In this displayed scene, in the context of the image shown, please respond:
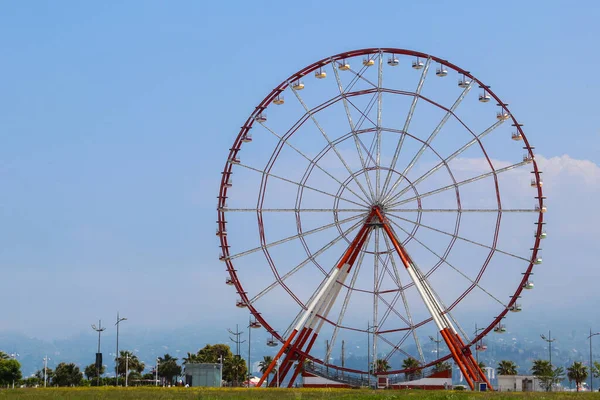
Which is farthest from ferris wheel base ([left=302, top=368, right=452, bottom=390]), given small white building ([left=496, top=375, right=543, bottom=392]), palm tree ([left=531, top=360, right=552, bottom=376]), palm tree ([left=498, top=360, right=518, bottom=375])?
palm tree ([left=498, top=360, right=518, bottom=375])

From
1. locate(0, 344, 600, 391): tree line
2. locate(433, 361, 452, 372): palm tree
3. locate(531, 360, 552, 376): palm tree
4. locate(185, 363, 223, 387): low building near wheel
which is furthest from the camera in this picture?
locate(531, 360, 552, 376): palm tree

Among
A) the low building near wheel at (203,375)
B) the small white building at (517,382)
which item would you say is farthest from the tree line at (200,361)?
the low building near wheel at (203,375)

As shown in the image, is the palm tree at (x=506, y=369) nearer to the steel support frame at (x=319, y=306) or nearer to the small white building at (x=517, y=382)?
the small white building at (x=517, y=382)

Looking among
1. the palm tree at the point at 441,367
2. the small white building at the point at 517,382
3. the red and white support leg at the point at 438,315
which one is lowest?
the small white building at the point at 517,382

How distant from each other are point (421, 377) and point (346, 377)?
5.96m

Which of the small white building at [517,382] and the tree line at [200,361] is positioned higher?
the tree line at [200,361]

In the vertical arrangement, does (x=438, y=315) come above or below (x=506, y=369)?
above

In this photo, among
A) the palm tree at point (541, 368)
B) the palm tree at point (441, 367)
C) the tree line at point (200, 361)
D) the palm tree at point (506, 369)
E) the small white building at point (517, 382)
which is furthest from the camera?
the palm tree at point (506, 369)

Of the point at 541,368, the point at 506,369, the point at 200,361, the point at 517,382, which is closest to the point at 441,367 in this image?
the point at 517,382

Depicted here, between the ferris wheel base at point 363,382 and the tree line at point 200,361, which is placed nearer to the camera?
the ferris wheel base at point 363,382

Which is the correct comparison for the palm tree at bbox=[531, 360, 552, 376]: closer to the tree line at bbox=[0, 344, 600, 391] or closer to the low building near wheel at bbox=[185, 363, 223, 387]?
the tree line at bbox=[0, 344, 600, 391]

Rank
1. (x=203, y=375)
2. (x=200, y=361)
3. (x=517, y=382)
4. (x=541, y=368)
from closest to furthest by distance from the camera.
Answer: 1. (x=203, y=375)
2. (x=517, y=382)
3. (x=541, y=368)
4. (x=200, y=361)

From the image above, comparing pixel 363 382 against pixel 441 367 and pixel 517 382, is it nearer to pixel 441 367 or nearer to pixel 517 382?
pixel 441 367

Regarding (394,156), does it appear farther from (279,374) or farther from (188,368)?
(188,368)
